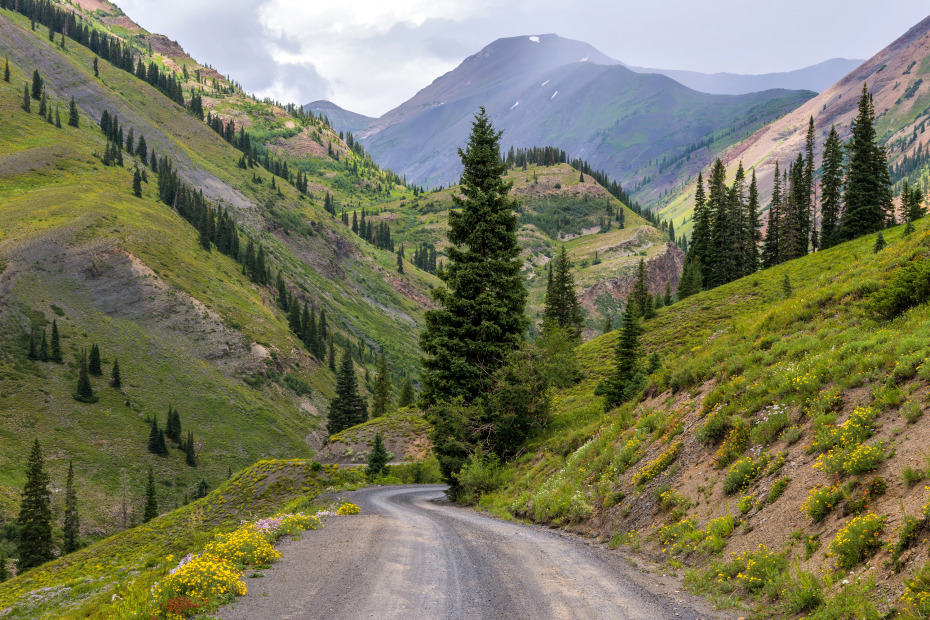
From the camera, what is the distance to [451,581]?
9.83 m

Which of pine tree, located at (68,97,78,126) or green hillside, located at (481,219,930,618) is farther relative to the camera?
pine tree, located at (68,97,78,126)

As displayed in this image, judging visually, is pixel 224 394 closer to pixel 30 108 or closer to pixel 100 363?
pixel 100 363

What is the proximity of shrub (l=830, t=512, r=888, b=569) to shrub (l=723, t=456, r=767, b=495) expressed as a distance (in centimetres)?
358

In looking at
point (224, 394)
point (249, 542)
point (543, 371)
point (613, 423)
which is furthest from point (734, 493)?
point (224, 394)

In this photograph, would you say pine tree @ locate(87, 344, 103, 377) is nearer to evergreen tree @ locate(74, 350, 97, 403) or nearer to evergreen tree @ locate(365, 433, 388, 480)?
evergreen tree @ locate(74, 350, 97, 403)

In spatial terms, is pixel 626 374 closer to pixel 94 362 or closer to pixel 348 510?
pixel 348 510

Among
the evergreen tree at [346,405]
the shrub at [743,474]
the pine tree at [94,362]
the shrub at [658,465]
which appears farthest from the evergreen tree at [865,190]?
the pine tree at [94,362]

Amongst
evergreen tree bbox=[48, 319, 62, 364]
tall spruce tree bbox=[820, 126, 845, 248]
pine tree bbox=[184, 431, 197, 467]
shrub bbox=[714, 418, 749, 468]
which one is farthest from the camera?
evergreen tree bbox=[48, 319, 62, 364]

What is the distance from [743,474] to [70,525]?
3290 inches

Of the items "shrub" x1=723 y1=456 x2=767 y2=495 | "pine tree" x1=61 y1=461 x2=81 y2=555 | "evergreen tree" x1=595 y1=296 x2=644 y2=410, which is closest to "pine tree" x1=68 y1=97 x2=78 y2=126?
"pine tree" x1=61 y1=461 x2=81 y2=555

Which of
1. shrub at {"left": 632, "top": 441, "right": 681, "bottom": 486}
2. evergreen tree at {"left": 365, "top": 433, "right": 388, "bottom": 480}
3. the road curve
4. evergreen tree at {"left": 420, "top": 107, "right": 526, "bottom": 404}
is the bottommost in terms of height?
evergreen tree at {"left": 365, "top": 433, "right": 388, "bottom": 480}

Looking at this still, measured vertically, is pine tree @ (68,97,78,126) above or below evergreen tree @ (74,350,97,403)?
above

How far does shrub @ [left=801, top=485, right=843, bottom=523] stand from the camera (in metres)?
9.01

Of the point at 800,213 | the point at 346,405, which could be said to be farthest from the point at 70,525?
the point at 800,213
